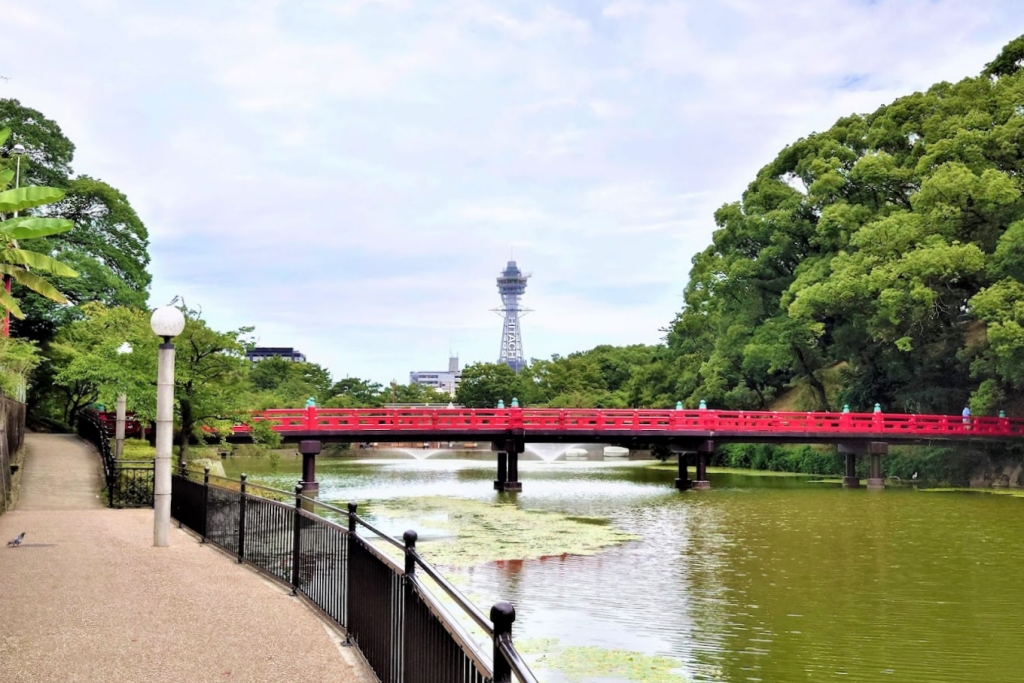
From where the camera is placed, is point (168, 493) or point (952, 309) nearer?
point (168, 493)

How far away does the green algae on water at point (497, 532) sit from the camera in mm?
17884

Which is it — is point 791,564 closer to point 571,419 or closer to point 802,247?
point 571,419

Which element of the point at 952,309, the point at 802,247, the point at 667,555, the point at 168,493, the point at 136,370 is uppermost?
the point at 802,247

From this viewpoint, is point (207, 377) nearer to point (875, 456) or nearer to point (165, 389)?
point (165, 389)

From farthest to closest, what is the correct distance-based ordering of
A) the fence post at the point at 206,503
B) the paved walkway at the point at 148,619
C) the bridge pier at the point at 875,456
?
the bridge pier at the point at 875,456, the fence post at the point at 206,503, the paved walkway at the point at 148,619

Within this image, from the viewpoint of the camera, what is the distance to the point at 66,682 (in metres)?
6.36

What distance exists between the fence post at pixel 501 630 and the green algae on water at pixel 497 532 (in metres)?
13.1

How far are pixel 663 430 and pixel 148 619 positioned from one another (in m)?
29.4

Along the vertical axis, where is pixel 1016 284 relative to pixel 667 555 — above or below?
above

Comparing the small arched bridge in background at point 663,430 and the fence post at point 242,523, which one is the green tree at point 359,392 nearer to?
the small arched bridge in background at point 663,430

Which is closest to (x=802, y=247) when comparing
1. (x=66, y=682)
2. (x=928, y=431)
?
(x=928, y=431)

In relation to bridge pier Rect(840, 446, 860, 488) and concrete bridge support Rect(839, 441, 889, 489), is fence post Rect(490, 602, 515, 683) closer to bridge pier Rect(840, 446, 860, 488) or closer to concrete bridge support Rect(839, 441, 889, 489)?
concrete bridge support Rect(839, 441, 889, 489)

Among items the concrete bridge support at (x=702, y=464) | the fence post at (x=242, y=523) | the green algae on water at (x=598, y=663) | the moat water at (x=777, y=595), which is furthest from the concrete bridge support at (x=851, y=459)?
the fence post at (x=242, y=523)

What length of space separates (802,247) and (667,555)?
30208 millimetres
